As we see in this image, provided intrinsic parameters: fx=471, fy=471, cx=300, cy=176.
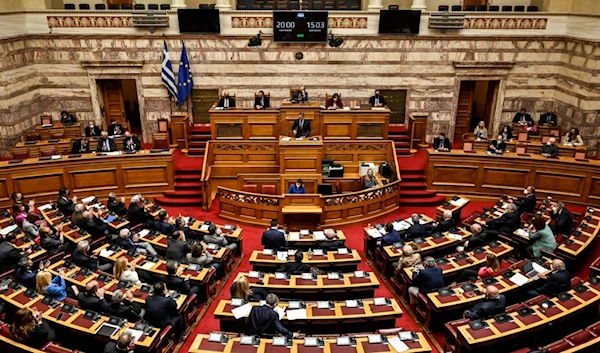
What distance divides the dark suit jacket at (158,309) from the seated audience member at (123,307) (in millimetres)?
228

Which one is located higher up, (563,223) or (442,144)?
(442,144)

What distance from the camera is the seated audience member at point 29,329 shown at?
6004 millimetres

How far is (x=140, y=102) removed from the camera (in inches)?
600

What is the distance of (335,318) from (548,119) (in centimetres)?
1142

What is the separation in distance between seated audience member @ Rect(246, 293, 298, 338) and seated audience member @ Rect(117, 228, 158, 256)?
3.27 metres

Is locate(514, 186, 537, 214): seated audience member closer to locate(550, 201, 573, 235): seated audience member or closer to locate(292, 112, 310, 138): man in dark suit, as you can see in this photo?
locate(550, 201, 573, 235): seated audience member

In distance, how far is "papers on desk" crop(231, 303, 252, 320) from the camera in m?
6.71

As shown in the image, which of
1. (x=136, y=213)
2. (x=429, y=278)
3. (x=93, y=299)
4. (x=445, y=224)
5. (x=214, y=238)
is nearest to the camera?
(x=93, y=299)

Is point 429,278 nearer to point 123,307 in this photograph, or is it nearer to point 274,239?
point 274,239

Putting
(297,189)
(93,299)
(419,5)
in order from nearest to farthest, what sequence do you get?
(93,299), (297,189), (419,5)

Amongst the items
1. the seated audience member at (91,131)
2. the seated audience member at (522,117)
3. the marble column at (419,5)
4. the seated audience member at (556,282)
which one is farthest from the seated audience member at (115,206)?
the seated audience member at (522,117)

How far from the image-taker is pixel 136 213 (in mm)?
9977

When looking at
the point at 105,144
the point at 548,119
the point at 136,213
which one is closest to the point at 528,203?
the point at 548,119

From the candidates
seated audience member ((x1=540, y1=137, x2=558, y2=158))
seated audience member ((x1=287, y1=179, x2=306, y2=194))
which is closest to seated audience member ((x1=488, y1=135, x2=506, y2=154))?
seated audience member ((x1=540, y1=137, x2=558, y2=158))
